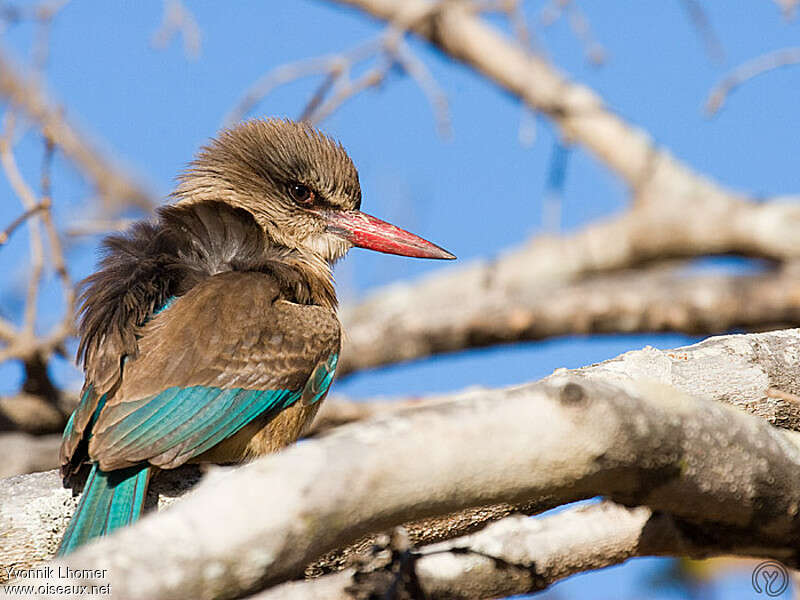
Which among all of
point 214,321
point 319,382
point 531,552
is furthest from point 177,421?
point 531,552

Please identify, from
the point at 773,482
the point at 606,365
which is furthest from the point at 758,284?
the point at 773,482

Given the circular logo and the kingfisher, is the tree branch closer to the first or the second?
the kingfisher

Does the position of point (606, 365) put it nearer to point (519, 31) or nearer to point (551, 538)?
point (551, 538)

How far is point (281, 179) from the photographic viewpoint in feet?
11.2

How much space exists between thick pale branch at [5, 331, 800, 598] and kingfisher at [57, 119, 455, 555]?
0.90m

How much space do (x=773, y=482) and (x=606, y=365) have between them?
0.47m

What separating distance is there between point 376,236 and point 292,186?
0.31 metres

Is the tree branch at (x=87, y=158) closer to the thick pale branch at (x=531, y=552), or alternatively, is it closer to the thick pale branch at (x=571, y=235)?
the thick pale branch at (x=571, y=235)

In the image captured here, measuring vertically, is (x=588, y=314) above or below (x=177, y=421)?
below

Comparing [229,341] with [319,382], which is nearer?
[229,341]

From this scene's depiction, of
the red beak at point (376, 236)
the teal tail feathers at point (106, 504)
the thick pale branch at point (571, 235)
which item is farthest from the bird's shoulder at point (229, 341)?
the thick pale branch at point (571, 235)

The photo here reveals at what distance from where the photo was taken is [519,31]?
4512mm

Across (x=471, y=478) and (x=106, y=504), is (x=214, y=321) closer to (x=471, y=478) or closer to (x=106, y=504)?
(x=106, y=504)

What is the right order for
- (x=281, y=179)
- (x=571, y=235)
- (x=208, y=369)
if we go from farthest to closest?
(x=571, y=235) < (x=281, y=179) < (x=208, y=369)
